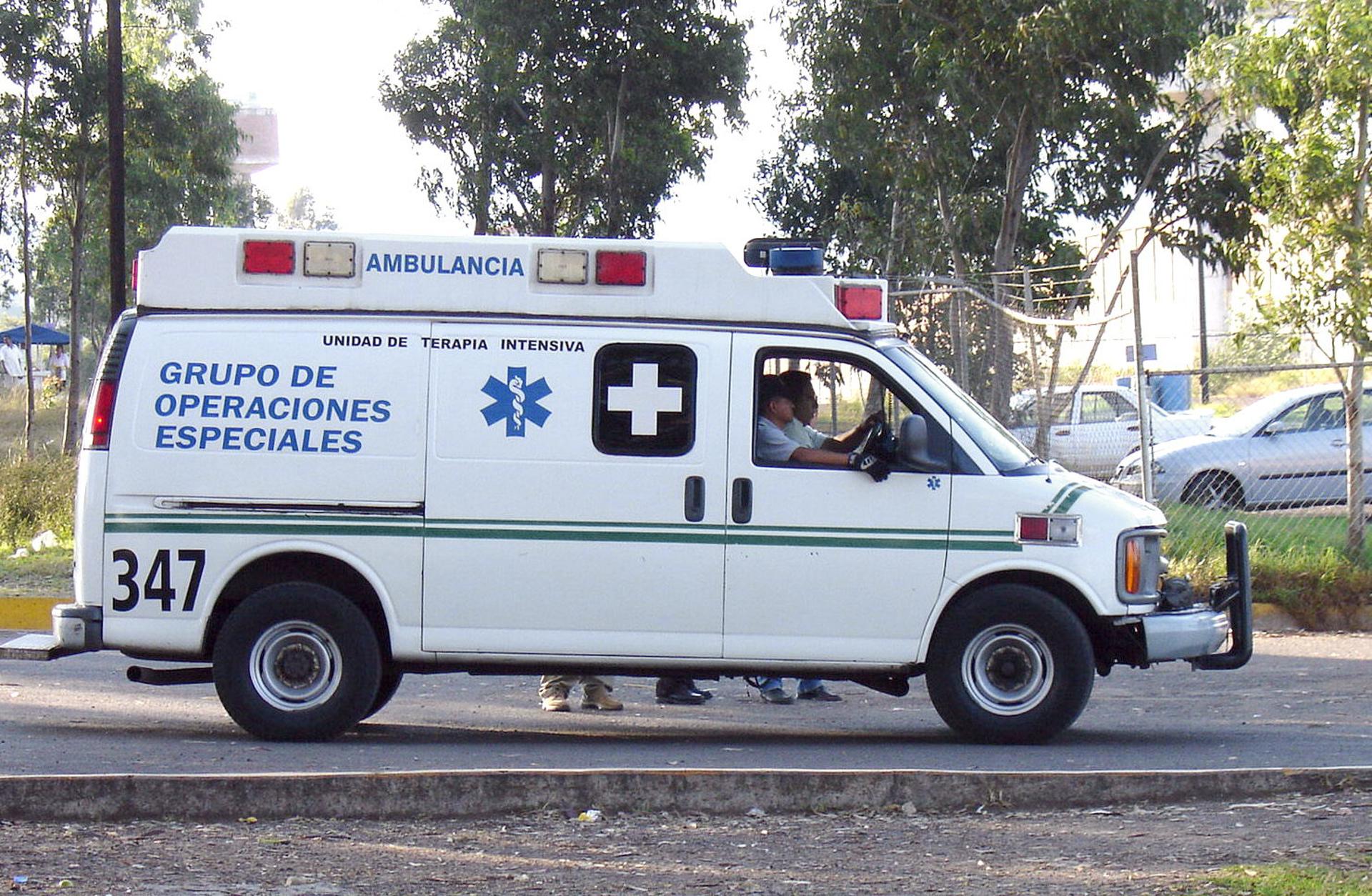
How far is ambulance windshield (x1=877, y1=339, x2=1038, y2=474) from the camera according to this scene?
7586 millimetres

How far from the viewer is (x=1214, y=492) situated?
13867mm

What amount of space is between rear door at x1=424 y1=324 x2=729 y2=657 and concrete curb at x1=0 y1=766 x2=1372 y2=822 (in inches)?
58.0

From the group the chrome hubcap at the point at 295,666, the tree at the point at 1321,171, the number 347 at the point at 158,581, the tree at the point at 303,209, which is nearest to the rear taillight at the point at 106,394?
the number 347 at the point at 158,581

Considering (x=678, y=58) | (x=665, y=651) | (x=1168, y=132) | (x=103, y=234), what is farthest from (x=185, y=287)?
(x=103, y=234)

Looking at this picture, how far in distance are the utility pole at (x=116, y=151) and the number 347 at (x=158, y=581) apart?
11.9m

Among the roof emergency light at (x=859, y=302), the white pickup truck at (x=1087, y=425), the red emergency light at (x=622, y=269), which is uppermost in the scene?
the red emergency light at (x=622, y=269)

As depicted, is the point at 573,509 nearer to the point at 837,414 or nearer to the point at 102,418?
the point at 837,414

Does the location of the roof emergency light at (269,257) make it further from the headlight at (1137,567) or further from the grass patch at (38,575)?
the grass patch at (38,575)

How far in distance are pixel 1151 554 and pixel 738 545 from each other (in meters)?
1.88

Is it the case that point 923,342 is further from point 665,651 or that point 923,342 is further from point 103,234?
point 103,234

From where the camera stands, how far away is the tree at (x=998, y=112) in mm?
17469

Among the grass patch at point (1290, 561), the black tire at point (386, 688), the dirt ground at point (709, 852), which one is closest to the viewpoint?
the dirt ground at point (709, 852)

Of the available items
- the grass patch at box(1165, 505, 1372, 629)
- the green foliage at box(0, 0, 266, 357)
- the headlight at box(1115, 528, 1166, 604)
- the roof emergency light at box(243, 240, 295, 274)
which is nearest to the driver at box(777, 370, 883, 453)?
the headlight at box(1115, 528, 1166, 604)

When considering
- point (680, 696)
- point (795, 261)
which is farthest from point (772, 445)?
point (680, 696)
